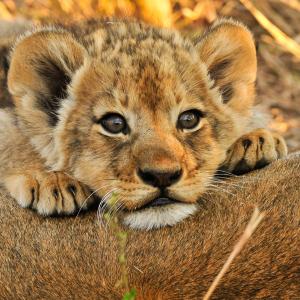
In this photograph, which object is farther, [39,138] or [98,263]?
[39,138]

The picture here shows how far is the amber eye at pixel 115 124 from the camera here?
10.9 ft

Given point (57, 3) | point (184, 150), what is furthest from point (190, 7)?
point (184, 150)

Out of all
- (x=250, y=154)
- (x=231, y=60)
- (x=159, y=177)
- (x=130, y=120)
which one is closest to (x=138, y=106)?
(x=130, y=120)

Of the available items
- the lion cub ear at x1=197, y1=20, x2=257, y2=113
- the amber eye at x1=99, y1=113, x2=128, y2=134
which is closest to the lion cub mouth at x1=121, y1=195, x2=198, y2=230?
the amber eye at x1=99, y1=113, x2=128, y2=134

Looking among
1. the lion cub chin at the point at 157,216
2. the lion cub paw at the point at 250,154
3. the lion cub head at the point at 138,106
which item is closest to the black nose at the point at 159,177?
the lion cub head at the point at 138,106

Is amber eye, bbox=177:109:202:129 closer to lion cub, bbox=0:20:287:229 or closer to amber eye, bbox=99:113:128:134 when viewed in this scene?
lion cub, bbox=0:20:287:229

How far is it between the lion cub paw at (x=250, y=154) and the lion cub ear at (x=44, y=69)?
2.52ft

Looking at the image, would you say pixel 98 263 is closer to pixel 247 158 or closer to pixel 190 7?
pixel 247 158

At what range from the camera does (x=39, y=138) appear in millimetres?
3617

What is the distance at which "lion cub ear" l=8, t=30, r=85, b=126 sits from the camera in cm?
355

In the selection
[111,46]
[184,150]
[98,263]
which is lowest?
[98,263]

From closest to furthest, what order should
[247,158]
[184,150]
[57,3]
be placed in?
1. [184,150]
2. [247,158]
3. [57,3]

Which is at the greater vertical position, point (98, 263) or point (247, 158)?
point (247, 158)

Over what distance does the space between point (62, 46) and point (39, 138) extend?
16.2 inches
